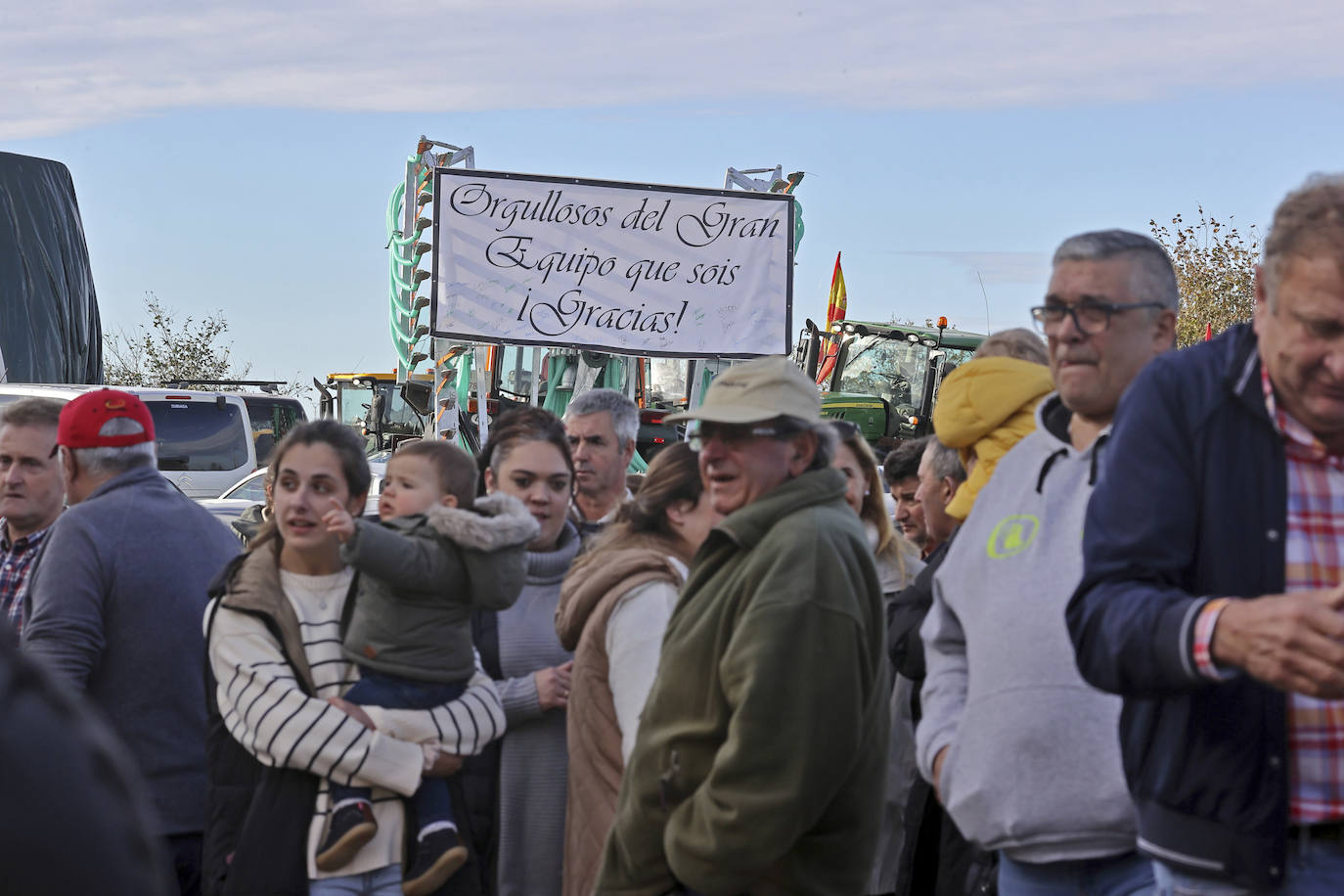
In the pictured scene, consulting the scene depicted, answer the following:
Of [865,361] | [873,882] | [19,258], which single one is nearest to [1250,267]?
[865,361]

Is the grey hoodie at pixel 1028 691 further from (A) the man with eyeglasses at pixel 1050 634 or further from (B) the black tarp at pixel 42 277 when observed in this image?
(B) the black tarp at pixel 42 277

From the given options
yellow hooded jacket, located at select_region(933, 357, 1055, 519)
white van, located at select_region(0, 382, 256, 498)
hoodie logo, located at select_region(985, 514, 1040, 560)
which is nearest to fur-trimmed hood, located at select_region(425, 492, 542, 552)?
yellow hooded jacket, located at select_region(933, 357, 1055, 519)

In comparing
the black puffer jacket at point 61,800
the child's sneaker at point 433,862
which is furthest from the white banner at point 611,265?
the black puffer jacket at point 61,800

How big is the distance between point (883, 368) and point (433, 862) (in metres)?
16.5

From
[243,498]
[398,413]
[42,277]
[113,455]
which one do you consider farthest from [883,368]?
[113,455]

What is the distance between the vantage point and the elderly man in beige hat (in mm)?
2814

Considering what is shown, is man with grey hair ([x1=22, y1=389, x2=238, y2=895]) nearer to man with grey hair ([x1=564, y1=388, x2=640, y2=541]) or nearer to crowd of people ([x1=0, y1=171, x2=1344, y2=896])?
crowd of people ([x1=0, y1=171, x2=1344, y2=896])

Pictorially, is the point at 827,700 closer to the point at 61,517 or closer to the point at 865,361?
the point at 61,517

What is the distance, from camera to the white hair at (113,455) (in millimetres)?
4445

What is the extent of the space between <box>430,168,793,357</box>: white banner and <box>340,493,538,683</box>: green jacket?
638cm

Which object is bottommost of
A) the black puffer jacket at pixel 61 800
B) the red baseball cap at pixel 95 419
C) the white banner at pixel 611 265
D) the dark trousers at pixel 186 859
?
the dark trousers at pixel 186 859

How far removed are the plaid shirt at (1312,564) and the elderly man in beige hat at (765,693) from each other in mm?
946

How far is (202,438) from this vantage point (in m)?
17.4

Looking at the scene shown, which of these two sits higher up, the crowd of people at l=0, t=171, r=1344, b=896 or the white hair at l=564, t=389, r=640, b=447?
the white hair at l=564, t=389, r=640, b=447
